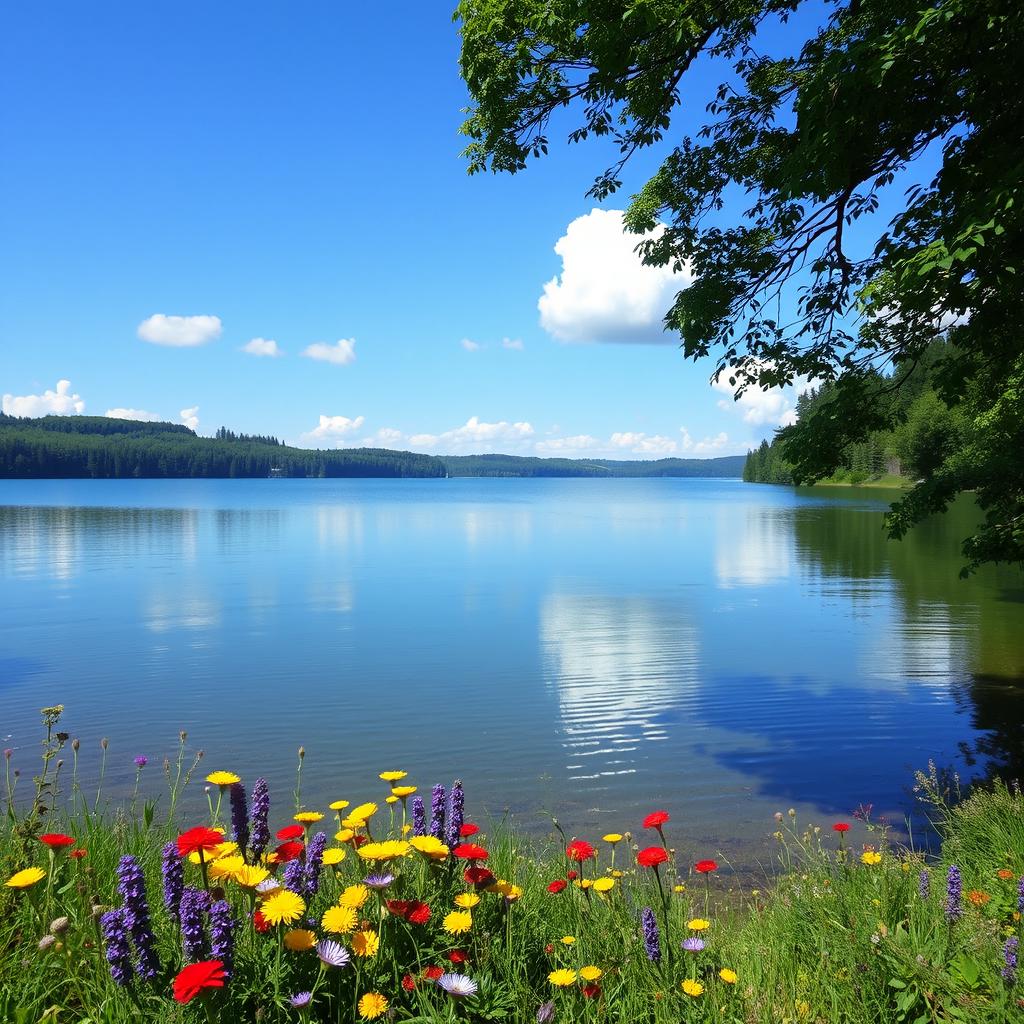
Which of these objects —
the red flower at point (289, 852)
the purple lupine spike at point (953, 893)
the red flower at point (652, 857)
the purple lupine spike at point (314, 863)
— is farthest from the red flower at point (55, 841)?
the purple lupine spike at point (953, 893)

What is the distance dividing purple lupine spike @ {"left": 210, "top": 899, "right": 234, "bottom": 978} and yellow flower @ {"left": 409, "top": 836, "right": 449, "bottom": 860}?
0.72 m

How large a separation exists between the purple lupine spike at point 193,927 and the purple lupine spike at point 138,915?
0.11 metres

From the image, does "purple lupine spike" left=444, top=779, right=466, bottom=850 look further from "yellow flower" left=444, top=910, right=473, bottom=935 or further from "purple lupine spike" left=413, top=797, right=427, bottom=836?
"yellow flower" left=444, top=910, right=473, bottom=935

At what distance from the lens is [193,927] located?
2275 mm

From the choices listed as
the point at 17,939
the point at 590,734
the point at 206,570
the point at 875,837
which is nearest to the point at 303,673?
the point at 590,734

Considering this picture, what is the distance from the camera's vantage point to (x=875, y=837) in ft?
23.3

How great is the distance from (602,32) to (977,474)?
7017mm

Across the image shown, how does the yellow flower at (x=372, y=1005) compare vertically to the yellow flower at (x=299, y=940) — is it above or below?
below

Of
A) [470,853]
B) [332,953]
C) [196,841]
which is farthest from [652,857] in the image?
[196,841]

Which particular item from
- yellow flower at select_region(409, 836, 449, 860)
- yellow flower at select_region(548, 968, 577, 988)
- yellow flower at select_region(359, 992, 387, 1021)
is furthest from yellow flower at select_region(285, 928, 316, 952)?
yellow flower at select_region(548, 968, 577, 988)

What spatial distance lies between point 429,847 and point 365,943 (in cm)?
43

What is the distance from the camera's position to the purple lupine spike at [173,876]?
2530 mm

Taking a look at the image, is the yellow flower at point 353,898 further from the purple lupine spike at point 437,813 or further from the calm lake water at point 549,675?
the calm lake water at point 549,675

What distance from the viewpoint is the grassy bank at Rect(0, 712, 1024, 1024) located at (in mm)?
2396
